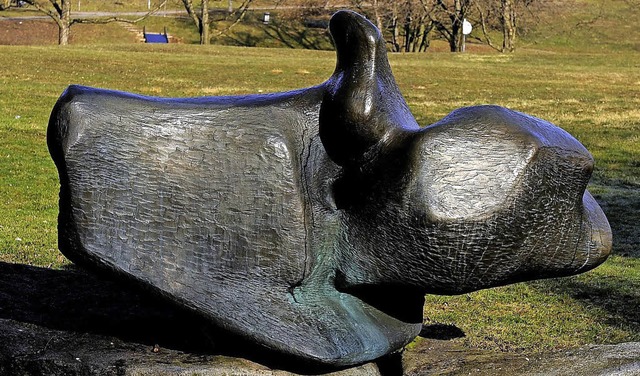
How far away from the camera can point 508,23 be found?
38.8 meters

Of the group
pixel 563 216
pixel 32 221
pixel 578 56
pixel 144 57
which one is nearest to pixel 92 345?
pixel 563 216

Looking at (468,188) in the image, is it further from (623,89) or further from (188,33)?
(188,33)

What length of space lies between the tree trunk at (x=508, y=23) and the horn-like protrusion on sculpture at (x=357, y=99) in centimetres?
3445

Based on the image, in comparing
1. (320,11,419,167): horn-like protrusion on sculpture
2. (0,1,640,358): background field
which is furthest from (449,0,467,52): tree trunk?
(320,11,419,167): horn-like protrusion on sculpture

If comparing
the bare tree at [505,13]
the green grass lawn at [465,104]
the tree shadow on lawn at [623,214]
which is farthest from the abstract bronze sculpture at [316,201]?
the bare tree at [505,13]

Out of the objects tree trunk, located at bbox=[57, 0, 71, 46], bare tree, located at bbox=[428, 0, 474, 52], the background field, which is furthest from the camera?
bare tree, located at bbox=[428, 0, 474, 52]

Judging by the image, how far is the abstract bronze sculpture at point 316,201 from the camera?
3.99 metres

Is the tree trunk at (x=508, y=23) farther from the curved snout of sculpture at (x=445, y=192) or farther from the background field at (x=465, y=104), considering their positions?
the curved snout of sculpture at (x=445, y=192)

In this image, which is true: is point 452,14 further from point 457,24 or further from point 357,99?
point 357,99

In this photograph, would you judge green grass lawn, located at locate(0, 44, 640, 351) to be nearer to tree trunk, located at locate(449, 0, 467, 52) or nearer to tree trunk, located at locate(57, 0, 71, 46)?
tree trunk, located at locate(57, 0, 71, 46)

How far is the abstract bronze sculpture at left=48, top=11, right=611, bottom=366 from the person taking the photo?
13.1ft

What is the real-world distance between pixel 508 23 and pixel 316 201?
3596cm

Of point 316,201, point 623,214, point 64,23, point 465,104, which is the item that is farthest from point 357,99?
point 64,23

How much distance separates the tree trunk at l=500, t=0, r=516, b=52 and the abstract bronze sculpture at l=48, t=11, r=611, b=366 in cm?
3457
